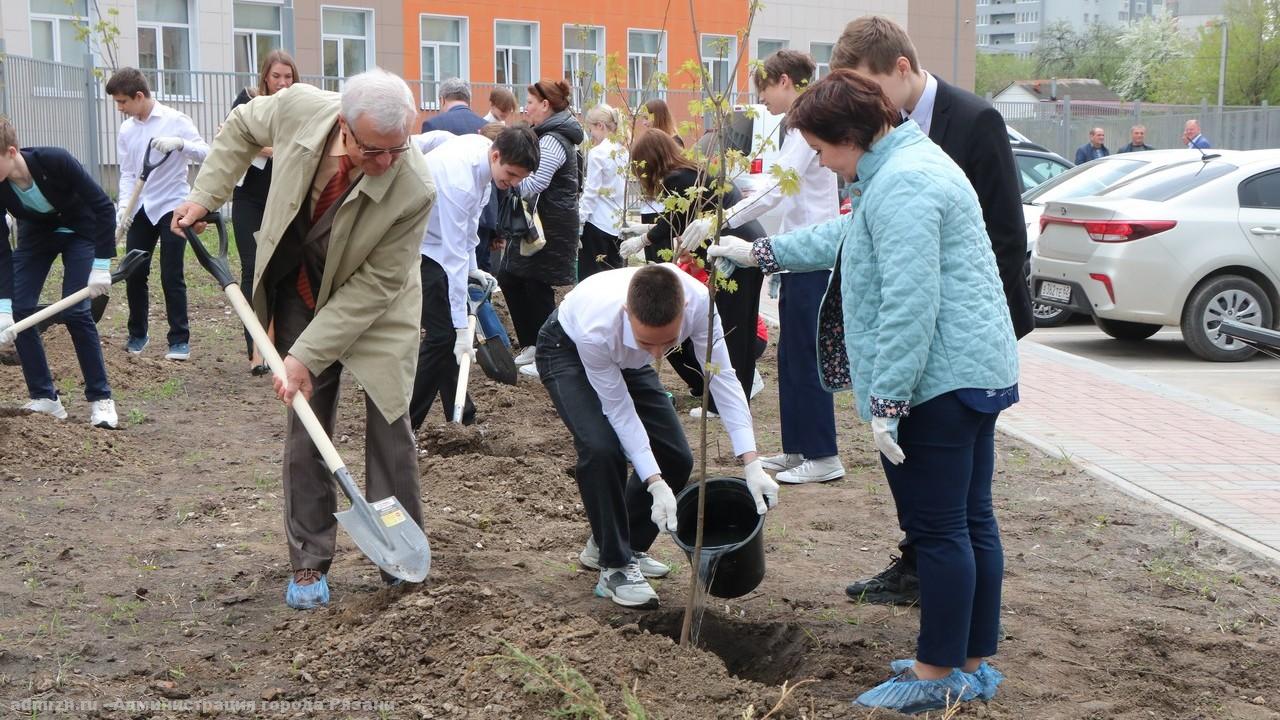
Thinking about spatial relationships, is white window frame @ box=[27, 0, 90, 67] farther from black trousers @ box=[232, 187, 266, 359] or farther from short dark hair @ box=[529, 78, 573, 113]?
short dark hair @ box=[529, 78, 573, 113]

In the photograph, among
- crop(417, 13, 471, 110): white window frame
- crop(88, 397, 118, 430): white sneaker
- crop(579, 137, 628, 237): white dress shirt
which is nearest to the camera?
crop(88, 397, 118, 430): white sneaker

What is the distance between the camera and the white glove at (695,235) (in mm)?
4648

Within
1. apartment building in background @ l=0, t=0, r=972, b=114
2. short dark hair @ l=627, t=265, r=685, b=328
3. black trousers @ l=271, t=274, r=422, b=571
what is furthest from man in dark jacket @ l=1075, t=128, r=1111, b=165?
black trousers @ l=271, t=274, r=422, b=571

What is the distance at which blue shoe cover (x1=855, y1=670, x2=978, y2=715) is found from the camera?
3.51 metres

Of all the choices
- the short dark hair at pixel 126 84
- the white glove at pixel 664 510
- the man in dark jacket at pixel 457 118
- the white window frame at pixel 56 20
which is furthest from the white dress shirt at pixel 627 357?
the white window frame at pixel 56 20

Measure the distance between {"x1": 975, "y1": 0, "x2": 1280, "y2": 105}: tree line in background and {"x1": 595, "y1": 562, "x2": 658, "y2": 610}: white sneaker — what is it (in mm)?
36036

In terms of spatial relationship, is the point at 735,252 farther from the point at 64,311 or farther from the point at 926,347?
the point at 64,311

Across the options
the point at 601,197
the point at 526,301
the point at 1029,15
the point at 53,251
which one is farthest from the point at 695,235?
the point at 1029,15

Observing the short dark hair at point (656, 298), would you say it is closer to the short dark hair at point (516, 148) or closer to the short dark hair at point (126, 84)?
the short dark hair at point (516, 148)

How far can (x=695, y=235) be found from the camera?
4715 millimetres

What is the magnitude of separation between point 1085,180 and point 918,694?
894cm

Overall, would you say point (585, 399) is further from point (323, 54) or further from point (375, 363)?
point (323, 54)

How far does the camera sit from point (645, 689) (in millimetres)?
3480

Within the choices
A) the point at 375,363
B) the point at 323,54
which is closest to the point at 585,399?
the point at 375,363
